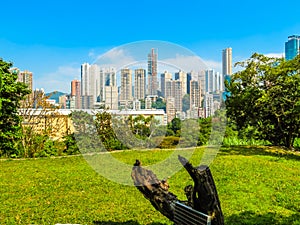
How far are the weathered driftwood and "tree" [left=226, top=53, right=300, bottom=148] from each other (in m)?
5.69

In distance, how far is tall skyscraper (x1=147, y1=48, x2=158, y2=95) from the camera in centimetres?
220

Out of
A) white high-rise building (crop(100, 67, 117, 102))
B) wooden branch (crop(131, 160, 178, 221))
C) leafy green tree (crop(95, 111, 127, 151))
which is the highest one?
white high-rise building (crop(100, 67, 117, 102))

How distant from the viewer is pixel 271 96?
27.3 feet

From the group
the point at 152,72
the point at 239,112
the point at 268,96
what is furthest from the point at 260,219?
the point at 239,112

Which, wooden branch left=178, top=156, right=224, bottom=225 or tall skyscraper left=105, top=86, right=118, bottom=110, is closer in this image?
tall skyscraper left=105, top=86, right=118, bottom=110

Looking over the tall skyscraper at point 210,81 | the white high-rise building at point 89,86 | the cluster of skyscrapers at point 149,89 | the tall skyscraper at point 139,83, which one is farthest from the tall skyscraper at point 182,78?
the white high-rise building at point 89,86

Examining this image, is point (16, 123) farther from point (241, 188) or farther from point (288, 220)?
point (288, 220)

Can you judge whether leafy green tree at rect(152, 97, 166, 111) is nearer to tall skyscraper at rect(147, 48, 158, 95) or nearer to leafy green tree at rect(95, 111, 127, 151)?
tall skyscraper at rect(147, 48, 158, 95)

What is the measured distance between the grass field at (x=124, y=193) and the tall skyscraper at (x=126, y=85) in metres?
0.48

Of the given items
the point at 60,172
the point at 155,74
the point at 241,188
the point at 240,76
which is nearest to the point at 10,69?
the point at 60,172

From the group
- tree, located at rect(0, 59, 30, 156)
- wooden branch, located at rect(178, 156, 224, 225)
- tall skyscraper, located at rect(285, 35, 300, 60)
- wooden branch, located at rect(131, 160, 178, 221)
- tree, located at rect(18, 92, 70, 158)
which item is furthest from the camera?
tree, located at rect(18, 92, 70, 158)

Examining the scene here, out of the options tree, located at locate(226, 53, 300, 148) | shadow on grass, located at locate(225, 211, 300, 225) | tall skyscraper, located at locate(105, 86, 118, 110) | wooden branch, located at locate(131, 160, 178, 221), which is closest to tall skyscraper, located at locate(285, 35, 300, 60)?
tree, located at locate(226, 53, 300, 148)

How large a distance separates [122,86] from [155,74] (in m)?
0.26

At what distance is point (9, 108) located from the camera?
327 inches
